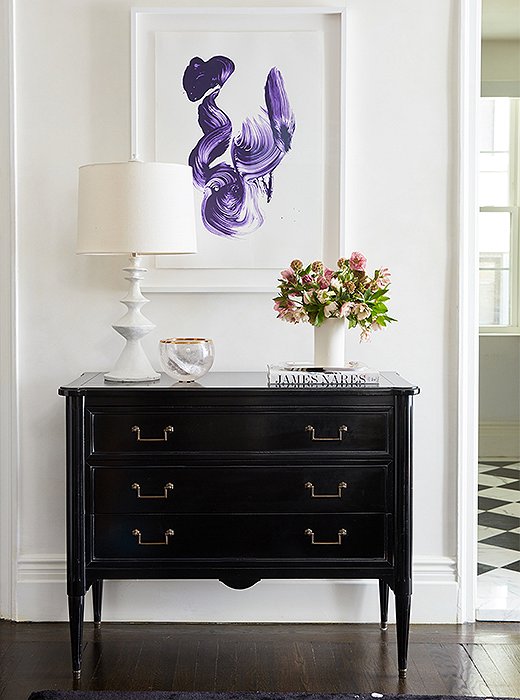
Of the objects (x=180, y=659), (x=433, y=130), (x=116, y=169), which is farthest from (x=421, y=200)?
(x=180, y=659)

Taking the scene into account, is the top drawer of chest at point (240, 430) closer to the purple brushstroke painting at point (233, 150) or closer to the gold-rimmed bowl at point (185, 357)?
the gold-rimmed bowl at point (185, 357)

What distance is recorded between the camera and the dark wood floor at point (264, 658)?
9.05ft

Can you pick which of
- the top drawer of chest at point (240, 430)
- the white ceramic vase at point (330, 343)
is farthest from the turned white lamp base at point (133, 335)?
the white ceramic vase at point (330, 343)

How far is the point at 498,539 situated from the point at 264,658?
1124mm

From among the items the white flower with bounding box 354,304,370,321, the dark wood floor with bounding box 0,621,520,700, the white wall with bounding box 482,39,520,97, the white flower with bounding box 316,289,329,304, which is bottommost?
the dark wood floor with bounding box 0,621,520,700

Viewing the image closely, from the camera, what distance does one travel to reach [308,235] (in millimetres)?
3240

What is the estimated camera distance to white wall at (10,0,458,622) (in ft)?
10.6

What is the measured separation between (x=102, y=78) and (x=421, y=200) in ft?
3.85

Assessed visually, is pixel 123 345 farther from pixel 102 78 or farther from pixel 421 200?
pixel 421 200

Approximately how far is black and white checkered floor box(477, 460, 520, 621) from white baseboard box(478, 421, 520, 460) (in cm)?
3

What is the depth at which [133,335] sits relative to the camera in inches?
117

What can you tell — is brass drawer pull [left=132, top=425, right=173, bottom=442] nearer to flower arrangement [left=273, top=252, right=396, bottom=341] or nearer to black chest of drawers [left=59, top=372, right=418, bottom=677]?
black chest of drawers [left=59, top=372, right=418, bottom=677]

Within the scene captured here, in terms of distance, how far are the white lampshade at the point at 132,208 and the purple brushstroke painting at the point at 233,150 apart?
34cm

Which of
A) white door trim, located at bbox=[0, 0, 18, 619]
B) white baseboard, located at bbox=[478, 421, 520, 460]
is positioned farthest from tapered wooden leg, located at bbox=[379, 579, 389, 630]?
white door trim, located at bbox=[0, 0, 18, 619]
